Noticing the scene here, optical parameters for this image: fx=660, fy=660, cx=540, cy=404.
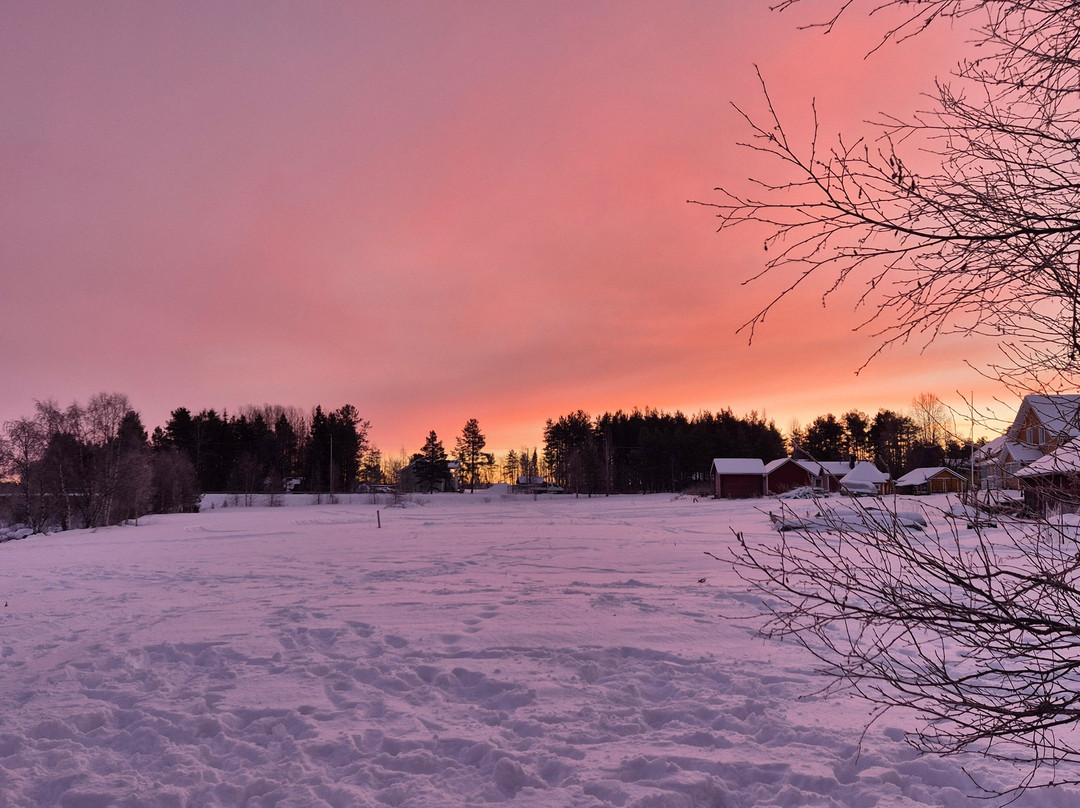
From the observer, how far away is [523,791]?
4.56 m

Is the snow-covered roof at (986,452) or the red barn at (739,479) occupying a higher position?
the snow-covered roof at (986,452)

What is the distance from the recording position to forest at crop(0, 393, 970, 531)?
33969mm

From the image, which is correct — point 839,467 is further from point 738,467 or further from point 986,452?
point 986,452

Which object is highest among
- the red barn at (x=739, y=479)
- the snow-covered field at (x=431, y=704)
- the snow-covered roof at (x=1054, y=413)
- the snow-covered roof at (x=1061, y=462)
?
the snow-covered roof at (x=1054, y=413)

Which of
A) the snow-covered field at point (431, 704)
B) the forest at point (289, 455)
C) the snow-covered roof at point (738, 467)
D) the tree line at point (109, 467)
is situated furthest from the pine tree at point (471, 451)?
the snow-covered field at point (431, 704)

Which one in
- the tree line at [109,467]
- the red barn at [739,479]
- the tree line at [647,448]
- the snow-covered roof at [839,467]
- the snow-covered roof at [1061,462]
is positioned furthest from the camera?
the tree line at [647,448]

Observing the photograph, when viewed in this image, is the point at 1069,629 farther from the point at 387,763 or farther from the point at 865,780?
the point at 387,763

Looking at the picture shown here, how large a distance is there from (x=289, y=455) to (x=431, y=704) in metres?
86.0

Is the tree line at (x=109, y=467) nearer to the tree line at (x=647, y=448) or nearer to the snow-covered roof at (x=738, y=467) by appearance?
the tree line at (x=647, y=448)

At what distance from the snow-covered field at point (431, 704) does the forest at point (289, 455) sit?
26.3 metres

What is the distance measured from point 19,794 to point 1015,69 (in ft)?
23.6

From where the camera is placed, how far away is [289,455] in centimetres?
8606

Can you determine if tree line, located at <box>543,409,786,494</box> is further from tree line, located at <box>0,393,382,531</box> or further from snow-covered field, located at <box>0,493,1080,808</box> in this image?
snow-covered field, located at <box>0,493,1080,808</box>

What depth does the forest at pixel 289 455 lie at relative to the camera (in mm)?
33969
